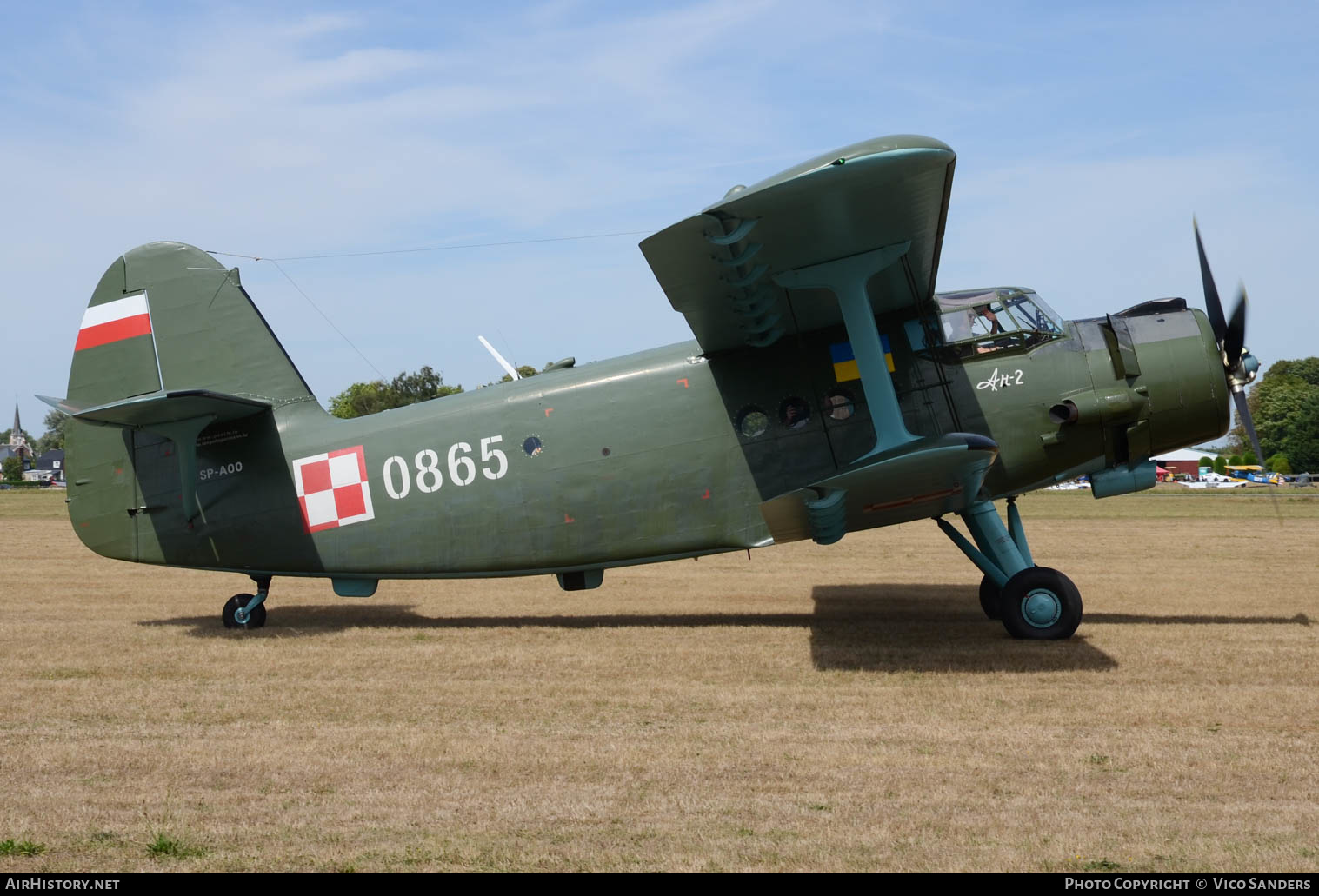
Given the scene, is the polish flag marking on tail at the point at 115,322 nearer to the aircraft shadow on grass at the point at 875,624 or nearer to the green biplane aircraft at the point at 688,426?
the green biplane aircraft at the point at 688,426

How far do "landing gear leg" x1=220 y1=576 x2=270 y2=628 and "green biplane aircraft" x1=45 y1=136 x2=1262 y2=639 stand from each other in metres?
0.03

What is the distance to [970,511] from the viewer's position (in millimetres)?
9477

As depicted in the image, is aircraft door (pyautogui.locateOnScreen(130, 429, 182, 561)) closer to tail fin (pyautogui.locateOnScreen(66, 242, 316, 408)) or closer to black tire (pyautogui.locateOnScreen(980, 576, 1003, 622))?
tail fin (pyautogui.locateOnScreen(66, 242, 316, 408))

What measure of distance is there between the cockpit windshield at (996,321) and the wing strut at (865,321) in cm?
137

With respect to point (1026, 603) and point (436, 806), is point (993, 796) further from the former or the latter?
point (1026, 603)

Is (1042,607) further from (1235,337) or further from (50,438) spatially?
(50,438)

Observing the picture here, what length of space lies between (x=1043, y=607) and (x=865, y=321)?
301 cm

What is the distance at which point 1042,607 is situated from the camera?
8.87 m

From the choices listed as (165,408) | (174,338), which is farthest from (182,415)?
(174,338)

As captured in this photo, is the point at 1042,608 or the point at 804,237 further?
the point at 1042,608

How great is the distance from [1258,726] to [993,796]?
2427mm

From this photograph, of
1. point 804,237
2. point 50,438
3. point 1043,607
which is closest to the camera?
point 804,237

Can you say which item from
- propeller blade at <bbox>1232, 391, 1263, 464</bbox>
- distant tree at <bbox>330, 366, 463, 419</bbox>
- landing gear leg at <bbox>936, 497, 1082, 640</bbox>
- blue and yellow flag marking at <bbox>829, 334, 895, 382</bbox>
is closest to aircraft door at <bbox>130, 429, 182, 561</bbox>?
blue and yellow flag marking at <bbox>829, 334, 895, 382</bbox>

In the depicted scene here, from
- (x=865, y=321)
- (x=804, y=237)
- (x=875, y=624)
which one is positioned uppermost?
(x=804, y=237)
